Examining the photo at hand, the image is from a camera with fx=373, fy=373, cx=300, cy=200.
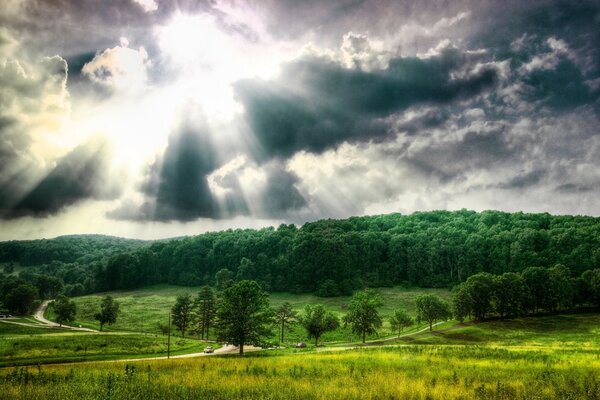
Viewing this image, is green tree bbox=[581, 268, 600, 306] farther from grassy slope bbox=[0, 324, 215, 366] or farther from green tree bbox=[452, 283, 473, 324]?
grassy slope bbox=[0, 324, 215, 366]

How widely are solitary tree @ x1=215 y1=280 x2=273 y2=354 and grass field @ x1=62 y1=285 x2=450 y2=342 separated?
107 ft

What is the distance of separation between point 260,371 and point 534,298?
102 m

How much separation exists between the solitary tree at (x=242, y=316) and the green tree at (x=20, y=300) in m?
108

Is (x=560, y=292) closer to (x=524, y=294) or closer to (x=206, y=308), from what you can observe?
(x=524, y=294)

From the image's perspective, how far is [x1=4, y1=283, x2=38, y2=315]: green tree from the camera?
13012 centimetres

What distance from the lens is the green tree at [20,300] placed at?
427 feet

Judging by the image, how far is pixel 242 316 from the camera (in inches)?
2459

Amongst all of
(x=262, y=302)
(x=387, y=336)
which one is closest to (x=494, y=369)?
(x=262, y=302)

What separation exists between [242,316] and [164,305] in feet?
319

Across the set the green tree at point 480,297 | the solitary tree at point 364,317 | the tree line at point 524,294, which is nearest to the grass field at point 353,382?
the solitary tree at point 364,317

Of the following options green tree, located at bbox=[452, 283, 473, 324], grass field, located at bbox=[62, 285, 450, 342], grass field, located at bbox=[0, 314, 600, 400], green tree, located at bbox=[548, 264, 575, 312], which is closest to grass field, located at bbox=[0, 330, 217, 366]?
grass field, located at bbox=[0, 314, 600, 400]

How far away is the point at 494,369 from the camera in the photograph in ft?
95.5

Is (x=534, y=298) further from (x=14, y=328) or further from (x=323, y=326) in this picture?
(x=14, y=328)

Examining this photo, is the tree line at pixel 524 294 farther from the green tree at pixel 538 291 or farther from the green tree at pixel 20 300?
the green tree at pixel 20 300
